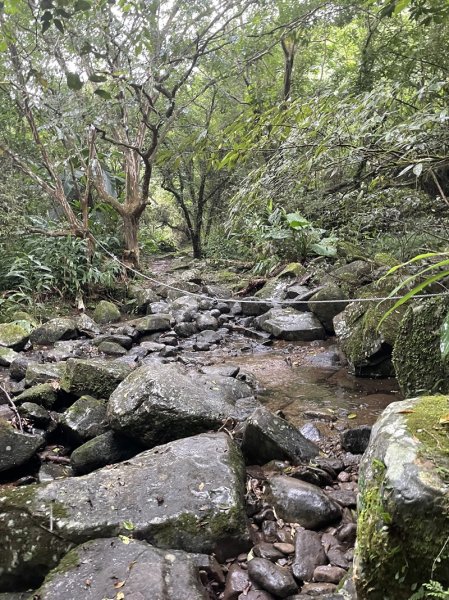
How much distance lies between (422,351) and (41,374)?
3.85 m

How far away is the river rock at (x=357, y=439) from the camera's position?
3189 mm

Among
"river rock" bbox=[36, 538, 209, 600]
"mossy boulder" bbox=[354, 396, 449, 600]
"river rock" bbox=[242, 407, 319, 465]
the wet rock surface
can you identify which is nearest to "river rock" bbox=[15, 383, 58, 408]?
the wet rock surface

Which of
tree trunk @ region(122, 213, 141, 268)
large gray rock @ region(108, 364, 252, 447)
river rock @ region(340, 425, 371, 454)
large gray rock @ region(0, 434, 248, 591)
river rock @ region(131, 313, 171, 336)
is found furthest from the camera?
tree trunk @ region(122, 213, 141, 268)

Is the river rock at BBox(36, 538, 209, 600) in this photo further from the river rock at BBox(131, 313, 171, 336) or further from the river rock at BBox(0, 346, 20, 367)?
the river rock at BBox(131, 313, 171, 336)

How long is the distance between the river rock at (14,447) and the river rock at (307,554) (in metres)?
2.09

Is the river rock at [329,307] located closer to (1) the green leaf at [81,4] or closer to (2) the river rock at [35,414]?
(2) the river rock at [35,414]

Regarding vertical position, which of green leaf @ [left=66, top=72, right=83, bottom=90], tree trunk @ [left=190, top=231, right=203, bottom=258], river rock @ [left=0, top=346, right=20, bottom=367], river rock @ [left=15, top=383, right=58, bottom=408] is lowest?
river rock @ [left=15, top=383, right=58, bottom=408]

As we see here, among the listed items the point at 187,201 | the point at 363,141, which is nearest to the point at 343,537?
the point at 363,141

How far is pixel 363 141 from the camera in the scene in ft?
8.79

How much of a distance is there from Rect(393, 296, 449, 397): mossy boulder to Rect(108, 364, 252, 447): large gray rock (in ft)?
4.96

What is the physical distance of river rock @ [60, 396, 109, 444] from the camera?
144 inches

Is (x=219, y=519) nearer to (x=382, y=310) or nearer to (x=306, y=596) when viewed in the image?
(x=306, y=596)

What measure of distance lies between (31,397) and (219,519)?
8.62ft

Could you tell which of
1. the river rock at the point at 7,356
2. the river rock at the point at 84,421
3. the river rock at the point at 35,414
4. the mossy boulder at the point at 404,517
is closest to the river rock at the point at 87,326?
the river rock at the point at 7,356
